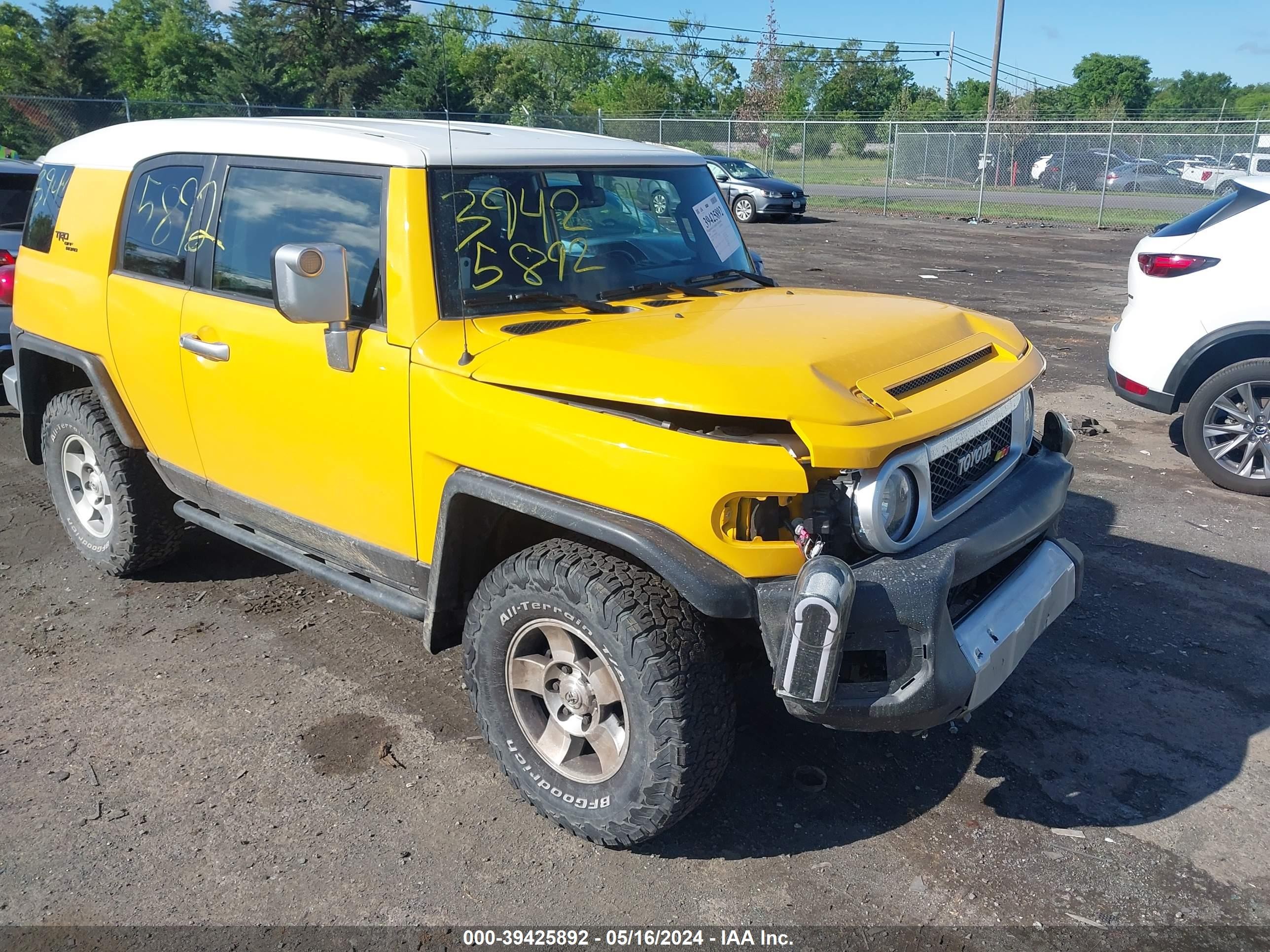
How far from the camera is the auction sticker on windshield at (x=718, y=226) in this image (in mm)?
4188

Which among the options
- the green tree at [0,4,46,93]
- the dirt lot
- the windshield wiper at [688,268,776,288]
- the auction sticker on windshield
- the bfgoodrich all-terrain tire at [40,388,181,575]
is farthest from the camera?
the green tree at [0,4,46,93]

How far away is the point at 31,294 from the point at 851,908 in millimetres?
4737

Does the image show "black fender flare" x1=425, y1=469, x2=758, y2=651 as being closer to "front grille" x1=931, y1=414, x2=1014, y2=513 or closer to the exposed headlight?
the exposed headlight

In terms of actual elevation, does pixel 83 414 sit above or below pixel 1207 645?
above

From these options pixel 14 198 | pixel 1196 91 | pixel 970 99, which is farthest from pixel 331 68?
pixel 1196 91

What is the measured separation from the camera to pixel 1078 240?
815 inches

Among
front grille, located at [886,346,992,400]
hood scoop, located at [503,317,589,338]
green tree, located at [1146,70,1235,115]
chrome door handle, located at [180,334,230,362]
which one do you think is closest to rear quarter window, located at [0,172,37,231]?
chrome door handle, located at [180,334,230,362]

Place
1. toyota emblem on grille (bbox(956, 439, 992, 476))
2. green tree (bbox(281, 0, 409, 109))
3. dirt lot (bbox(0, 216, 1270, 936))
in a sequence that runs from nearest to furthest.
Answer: dirt lot (bbox(0, 216, 1270, 936))
toyota emblem on grille (bbox(956, 439, 992, 476))
green tree (bbox(281, 0, 409, 109))

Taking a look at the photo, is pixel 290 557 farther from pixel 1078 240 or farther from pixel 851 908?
pixel 1078 240

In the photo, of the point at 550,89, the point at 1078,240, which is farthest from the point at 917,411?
the point at 550,89

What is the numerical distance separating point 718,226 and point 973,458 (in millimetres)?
1650

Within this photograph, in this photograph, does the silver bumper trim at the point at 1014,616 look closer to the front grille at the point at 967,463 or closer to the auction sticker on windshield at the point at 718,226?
the front grille at the point at 967,463

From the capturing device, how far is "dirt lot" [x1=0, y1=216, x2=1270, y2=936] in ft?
9.32

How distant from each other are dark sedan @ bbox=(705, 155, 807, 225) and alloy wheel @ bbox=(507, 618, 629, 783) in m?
21.6
